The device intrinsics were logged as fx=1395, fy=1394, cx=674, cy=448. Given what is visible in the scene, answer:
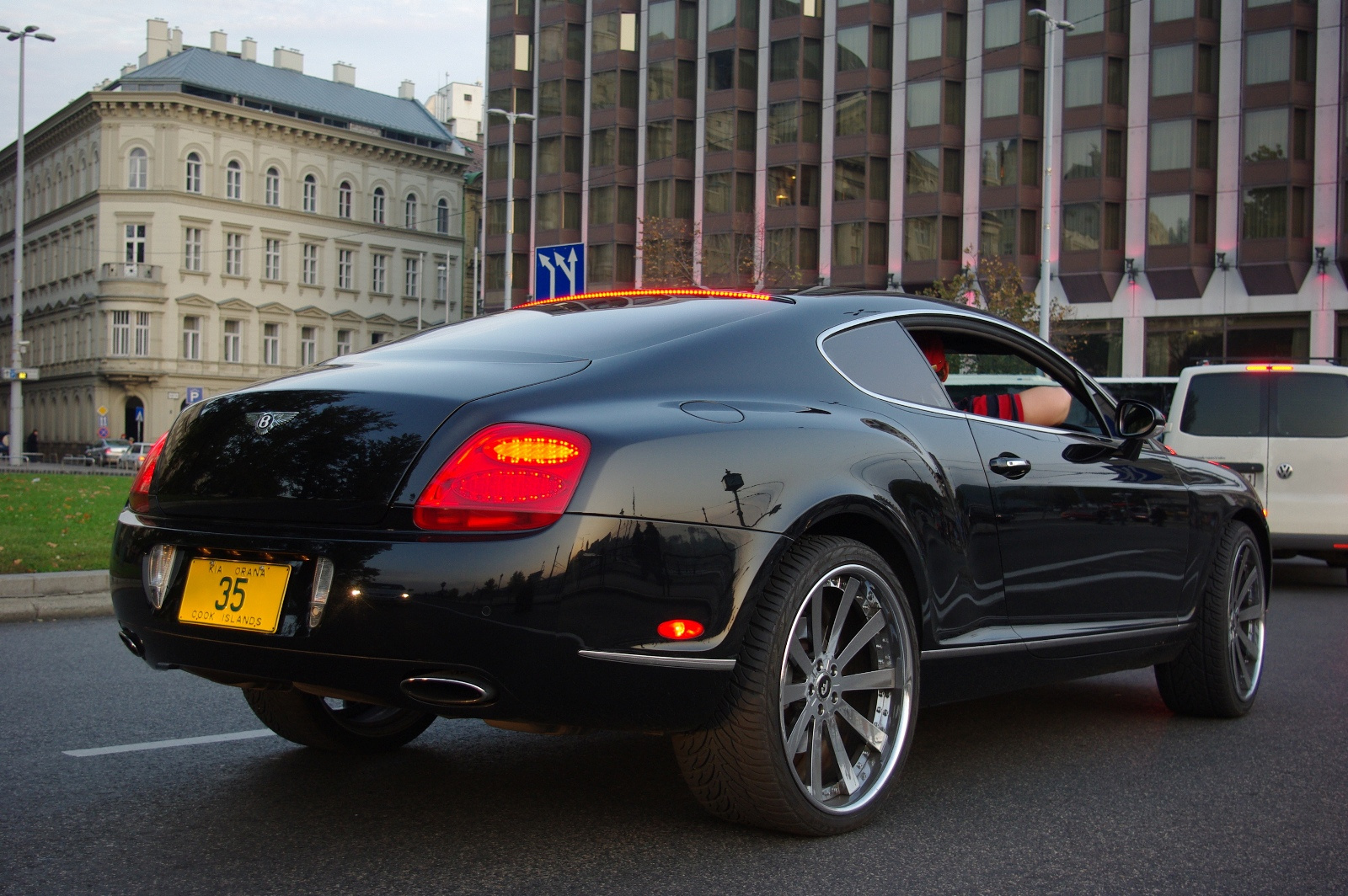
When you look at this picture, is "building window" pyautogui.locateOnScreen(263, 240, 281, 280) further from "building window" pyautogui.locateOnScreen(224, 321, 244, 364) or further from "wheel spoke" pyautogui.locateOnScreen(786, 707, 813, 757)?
"wheel spoke" pyautogui.locateOnScreen(786, 707, 813, 757)

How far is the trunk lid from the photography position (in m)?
3.20

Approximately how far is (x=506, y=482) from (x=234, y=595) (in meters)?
0.74

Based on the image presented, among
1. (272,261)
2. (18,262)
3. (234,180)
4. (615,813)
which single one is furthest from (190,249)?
(615,813)

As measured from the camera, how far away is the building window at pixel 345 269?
72.1 m

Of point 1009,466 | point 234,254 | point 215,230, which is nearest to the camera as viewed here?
point 1009,466

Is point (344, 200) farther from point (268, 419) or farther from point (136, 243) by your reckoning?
point (268, 419)

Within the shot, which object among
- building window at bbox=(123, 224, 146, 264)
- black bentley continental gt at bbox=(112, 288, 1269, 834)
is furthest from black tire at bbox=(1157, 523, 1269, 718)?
building window at bbox=(123, 224, 146, 264)

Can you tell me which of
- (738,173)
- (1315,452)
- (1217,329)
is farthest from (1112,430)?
(738,173)

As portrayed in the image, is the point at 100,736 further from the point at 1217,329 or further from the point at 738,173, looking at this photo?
the point at 738,173

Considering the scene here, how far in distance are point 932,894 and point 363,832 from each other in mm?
1410

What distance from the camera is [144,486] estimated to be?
12.2ft

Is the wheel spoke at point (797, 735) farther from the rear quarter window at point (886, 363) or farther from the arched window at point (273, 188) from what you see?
the arched window at point (273, 188)

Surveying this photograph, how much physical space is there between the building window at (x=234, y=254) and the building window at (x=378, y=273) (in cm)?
765

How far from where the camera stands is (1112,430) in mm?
4996
